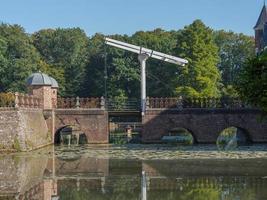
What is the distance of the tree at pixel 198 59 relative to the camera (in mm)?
42406

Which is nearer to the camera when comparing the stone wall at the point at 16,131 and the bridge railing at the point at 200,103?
the stone wall at the point at 16,131

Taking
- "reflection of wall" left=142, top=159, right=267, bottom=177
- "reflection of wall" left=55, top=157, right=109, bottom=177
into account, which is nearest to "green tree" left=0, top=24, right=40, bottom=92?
"reflection of wall" left=55, top=157, right=109, bottom=177

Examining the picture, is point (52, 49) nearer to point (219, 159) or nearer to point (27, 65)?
point (27, 65)

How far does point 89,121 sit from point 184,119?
6.03m

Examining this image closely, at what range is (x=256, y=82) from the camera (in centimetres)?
1048

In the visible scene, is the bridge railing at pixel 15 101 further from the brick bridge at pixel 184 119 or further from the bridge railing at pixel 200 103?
the bridge railing at pixel 200 103

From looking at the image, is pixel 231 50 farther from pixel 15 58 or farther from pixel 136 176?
pixel 136 176

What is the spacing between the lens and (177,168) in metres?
18.8

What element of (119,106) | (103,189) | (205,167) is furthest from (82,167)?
(119,106)

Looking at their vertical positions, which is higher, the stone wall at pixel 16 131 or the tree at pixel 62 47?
the tree at pixel 62 47

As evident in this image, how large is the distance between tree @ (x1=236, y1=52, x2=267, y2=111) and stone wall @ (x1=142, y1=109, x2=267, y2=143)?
23363mm

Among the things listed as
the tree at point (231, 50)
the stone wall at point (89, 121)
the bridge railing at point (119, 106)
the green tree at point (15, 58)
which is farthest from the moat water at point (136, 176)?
the tree at point (231, 50)

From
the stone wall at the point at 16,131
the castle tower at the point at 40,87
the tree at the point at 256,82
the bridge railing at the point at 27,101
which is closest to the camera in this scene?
the tree at the point at 256,82

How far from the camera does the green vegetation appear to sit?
142 feet
